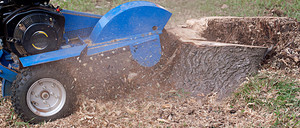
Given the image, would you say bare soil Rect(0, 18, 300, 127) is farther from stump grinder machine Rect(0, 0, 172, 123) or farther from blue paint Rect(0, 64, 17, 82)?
blue paint Rect(0, 64, 17, 82)

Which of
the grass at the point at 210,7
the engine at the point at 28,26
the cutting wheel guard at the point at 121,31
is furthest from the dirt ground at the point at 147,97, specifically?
the grass at the point at 210,7

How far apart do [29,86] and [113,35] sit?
43.7 inches

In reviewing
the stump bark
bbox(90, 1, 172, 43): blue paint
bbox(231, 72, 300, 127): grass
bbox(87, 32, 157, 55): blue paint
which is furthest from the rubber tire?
bbox(231, 72, 300, 127): grass

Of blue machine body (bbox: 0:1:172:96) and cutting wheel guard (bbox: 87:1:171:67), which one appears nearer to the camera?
blue machine body (bbox: 0:1:172:96)

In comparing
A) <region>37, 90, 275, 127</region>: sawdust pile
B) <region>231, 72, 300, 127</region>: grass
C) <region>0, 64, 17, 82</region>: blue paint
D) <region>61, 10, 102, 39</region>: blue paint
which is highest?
<region>61, 10, 102, 39</region>: blue paint

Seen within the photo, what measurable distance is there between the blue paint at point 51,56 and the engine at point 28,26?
95 mm

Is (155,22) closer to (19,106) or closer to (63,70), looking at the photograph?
(63,70)

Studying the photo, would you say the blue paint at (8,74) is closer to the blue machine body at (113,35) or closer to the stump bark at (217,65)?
the blue machine body at (113,35)

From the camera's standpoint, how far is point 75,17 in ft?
A: 10.2

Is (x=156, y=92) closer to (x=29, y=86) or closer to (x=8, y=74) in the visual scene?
(x=29, y=86)

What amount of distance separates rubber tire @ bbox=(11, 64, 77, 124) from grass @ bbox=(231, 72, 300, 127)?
6.40 feet

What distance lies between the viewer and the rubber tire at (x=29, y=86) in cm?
254

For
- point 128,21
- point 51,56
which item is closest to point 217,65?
point 128,21

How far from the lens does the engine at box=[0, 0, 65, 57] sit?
8.24 ft
